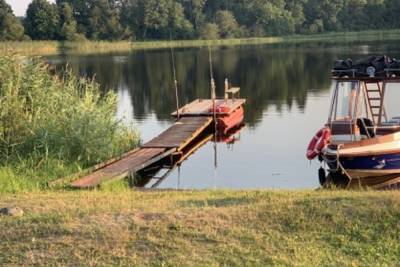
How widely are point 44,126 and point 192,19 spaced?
78.0 m

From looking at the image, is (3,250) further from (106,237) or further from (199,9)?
(199,9)

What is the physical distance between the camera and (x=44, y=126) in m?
13.8

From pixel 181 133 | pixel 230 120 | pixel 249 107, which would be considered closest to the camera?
pixel 181 133

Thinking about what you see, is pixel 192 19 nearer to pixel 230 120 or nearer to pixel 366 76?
pixel 230 120

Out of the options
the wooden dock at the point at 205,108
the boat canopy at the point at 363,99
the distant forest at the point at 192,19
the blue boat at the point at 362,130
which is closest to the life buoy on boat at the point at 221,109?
the wooden dock at the point at 205,108

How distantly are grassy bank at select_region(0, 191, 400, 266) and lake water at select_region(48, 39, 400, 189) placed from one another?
641 cm

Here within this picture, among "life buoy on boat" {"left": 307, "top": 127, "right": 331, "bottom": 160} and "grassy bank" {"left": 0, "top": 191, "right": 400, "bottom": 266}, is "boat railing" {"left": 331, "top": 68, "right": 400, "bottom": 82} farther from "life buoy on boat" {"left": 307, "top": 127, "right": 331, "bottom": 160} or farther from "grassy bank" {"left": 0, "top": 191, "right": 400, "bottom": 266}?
"grassy bank" {"left": 0, "top": 191, "right": 400, "bottom": 266}

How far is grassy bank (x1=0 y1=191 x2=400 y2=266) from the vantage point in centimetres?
587

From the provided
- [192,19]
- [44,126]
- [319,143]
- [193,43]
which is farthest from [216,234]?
[192,19]

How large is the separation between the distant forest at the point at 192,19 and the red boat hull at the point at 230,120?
59.4 m

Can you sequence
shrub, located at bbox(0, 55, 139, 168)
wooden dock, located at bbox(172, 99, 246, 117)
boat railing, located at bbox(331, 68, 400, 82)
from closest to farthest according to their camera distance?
shrub, located at bbox(0, 55, 139, 168) → boat railing, located at bbox(331, 68, 400, 82) → wooden dock, located at bbox(172, 99, 246, 117)

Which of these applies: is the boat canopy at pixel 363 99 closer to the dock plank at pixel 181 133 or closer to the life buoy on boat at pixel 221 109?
the dock plank at pixel 181 133

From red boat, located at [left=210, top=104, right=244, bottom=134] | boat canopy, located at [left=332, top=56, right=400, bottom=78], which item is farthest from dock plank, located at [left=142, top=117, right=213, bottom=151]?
boat canopy, located at [left=332, top=56, right=400, bottom=78]

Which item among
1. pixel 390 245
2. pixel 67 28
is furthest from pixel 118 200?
pixel 67 28
